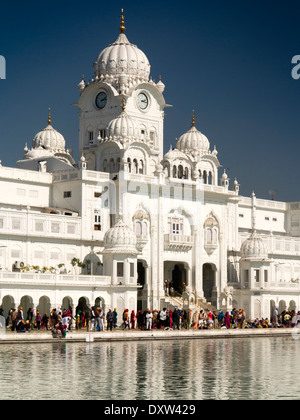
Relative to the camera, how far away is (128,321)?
5338cm

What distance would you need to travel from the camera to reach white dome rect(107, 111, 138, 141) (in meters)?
68.9

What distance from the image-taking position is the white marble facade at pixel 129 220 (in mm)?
60281

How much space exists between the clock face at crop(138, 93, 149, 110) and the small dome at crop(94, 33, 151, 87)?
135 centimetres

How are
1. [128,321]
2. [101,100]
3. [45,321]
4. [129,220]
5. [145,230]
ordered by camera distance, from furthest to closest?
1. [101,100]
2. [145,230]
3. [129,220]
4. [128,321]
5. [45,321]

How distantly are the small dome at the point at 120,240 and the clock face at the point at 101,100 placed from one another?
51.2ft

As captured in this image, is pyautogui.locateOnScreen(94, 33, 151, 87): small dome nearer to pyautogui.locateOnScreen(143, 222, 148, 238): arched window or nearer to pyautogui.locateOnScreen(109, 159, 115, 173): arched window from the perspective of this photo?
pyautogui.locateOnScreen(109, 159, 115, 173): arched window

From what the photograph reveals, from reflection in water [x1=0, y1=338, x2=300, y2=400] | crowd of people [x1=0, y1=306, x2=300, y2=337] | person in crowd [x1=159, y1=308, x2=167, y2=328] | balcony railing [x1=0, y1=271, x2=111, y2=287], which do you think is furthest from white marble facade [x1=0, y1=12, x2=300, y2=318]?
reflection in water [x1=0, y1=338, x2=300, y2=400]

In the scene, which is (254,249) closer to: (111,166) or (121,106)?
(111,166)

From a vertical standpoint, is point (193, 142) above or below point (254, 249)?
above

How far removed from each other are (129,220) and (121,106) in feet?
38.3

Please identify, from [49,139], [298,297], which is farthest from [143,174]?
[298,297]

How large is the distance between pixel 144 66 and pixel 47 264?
67.5 feet

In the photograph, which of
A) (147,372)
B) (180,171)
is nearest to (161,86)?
(180,171)
